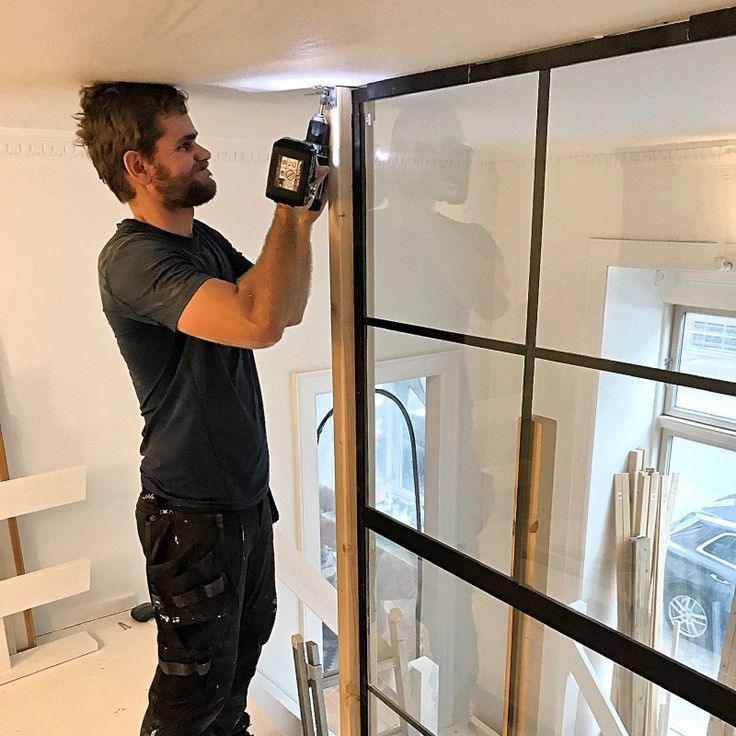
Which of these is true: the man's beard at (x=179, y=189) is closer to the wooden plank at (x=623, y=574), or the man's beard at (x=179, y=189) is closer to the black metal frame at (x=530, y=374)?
the black metal frame at (x=530, y=374)

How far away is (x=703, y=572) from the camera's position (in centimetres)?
98

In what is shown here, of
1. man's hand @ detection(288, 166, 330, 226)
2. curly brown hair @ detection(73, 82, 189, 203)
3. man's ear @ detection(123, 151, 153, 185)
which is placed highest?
curly brown hair @ detection(73, 82, 189, 203)

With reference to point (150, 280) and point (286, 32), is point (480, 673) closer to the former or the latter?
point (150, 280)

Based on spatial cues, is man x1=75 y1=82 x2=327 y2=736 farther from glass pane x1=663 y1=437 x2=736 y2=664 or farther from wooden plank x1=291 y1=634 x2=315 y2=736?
glass pane x1=663 y1=437 x2=736 y2=664

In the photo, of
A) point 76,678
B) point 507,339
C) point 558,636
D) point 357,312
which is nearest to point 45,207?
point 357,312

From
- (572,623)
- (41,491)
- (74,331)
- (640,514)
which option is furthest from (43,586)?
(640,514)

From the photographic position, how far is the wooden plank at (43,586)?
6.16 feet

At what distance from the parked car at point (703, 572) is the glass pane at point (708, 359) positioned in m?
0.13

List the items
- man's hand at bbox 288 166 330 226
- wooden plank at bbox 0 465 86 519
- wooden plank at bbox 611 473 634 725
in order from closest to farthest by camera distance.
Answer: wooden plank at bbox 611 473 634 725 → man's hand at bbox 288 166 330 226 → wooden plank at bbox 0 465 86 519

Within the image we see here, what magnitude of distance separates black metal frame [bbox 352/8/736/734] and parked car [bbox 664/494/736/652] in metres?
0.09

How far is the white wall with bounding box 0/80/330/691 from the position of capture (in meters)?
1.94

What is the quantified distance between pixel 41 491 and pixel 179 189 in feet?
3.44

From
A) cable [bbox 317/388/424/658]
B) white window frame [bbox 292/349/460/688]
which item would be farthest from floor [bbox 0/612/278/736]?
white window frame [bbox 292/349/460/688]

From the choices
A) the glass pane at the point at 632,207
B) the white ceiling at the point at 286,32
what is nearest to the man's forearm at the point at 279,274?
the white ceiling at the point at 286,32
